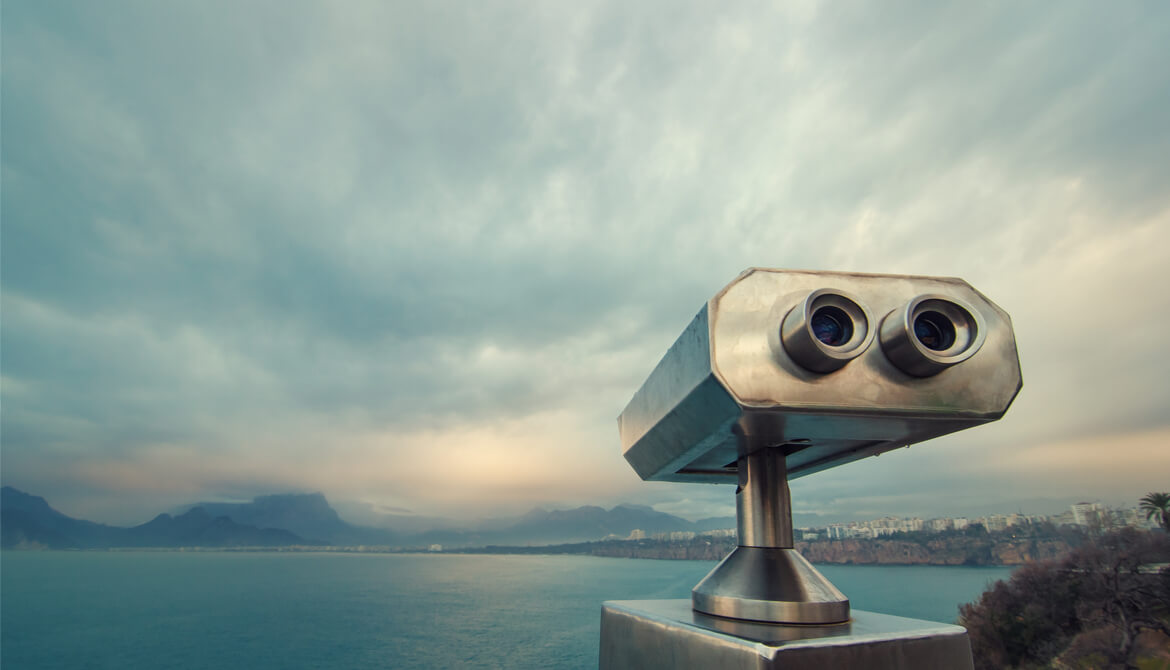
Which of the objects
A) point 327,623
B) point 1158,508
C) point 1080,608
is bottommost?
point 327,623

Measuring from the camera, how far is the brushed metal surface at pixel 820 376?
2.55m

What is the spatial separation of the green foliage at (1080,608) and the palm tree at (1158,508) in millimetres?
1132

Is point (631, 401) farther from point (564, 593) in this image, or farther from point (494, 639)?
point (564, 593)

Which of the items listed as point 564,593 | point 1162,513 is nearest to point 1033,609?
point 1162,513

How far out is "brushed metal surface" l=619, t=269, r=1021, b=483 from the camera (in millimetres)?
2551

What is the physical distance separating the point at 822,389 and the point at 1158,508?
47.7 m

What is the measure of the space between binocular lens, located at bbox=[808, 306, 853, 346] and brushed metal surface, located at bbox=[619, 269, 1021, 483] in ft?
0.37

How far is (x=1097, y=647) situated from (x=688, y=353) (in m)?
40.2

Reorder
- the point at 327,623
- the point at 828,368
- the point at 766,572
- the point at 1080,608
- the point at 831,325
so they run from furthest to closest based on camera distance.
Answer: the point at 327,623
the point at 1080,608
the point at 766,572
the point at 831,325
the point at 828,368

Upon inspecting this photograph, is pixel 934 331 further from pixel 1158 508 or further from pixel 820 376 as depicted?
pixel 1158 508

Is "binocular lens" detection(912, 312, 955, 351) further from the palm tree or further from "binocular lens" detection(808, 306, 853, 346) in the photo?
the palm tree

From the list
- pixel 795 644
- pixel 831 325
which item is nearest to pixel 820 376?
pixel 831 325

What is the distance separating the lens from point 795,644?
2.38 m

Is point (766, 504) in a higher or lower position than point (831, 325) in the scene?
lower
